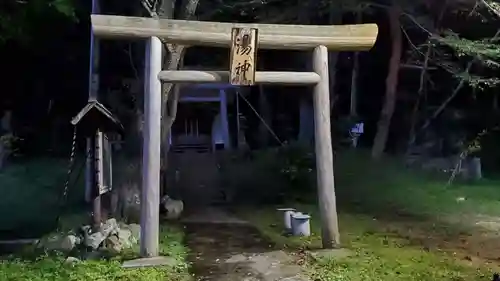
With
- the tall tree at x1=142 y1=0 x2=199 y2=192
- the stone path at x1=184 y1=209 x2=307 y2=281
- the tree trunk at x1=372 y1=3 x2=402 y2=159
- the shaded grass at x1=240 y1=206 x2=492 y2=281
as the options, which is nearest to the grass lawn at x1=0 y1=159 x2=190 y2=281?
the stone path at x1=184 y1=209 x2=307 y2=281

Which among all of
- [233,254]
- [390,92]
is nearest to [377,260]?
[233,254]

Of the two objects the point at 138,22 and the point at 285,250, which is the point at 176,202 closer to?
the point at 285,250

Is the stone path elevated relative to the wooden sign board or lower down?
lower down

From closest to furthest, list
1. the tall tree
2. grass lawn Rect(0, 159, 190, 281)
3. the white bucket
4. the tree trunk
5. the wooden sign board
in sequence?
grass lawn Rect(0, 159, 190, 281) < the wooden sign board < the white bucket < the tall tree < the tree trunk

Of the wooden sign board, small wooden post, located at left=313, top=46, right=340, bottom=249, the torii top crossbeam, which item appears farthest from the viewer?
small wooden post, located at left=313, top=46, right=340, bottom=249

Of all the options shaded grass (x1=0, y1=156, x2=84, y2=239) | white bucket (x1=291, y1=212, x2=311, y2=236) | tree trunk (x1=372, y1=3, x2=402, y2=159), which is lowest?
shaded grass (x1=0, y1=156, x2=84, y2=239)

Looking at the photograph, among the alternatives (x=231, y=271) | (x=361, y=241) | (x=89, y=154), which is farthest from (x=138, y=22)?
(x=361, y=241)

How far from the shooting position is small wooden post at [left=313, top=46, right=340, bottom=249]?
729cm

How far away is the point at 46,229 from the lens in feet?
32.1

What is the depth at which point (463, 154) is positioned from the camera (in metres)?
14.0

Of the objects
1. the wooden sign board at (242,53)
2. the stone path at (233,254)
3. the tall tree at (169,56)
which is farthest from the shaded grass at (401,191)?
the wooden sign board at (242,53)

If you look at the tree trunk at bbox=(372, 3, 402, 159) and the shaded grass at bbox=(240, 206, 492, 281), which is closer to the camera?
the shaded grass at bbox=(240, 206, 492, 281)

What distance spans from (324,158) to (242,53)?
170 cm

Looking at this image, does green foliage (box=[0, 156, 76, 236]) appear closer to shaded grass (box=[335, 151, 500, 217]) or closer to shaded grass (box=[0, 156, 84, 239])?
shaded grass (box=[0, 156, 84, 239])
